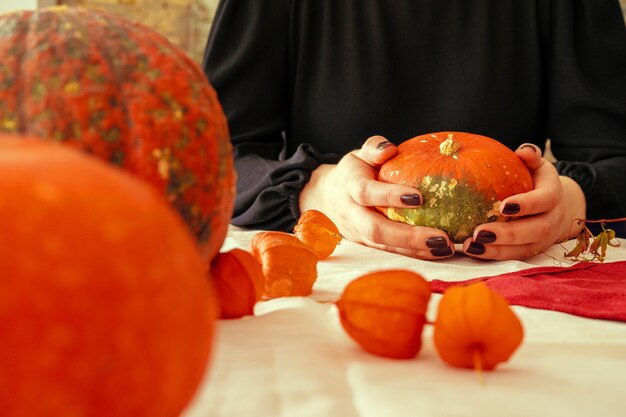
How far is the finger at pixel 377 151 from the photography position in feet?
3.17

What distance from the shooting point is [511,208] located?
0.89 metres

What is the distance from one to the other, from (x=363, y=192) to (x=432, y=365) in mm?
530

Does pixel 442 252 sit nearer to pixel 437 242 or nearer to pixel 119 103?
pixel 437 242

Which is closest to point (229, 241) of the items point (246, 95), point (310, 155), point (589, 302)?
point (310, 155)

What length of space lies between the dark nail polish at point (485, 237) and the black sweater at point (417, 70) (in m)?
0.68

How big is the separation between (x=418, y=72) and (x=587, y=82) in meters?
0.37

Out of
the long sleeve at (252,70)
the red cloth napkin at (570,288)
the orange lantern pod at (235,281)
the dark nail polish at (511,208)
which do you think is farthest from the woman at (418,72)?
the orange lantern pod at (235,281)

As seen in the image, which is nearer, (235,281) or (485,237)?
(235,281)

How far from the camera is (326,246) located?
2.76 feet

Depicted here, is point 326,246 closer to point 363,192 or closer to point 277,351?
point 363,192

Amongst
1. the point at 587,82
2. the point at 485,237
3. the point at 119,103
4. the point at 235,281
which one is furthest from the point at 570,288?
the point at 587,82

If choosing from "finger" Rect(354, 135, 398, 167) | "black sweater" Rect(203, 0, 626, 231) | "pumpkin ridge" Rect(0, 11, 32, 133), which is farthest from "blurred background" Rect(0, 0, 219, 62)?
"pumpkin ridge" Rect(0, 11, 32, 133)

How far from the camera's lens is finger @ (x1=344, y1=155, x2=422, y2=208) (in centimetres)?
88

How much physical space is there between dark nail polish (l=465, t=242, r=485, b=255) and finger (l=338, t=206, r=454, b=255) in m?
0.03
